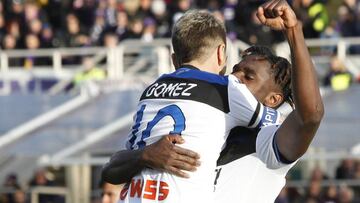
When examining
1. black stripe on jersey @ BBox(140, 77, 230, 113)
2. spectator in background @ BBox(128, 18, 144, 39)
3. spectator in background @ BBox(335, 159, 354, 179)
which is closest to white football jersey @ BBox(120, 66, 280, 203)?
black stripe on jersey @ BBox(140, 77, 230, 113)

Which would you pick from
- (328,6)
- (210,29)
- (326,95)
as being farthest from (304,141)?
(328,6)

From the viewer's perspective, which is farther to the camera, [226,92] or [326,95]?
[326,95]

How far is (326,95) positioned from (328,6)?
221 inches

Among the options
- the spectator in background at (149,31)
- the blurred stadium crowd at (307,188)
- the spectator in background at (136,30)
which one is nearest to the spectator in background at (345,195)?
the blurred stadium crowd at (307,188)

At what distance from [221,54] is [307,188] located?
12.9 metres

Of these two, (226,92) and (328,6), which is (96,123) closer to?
(328,6)

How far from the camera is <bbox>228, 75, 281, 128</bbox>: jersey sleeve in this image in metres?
5.09

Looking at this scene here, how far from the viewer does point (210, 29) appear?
5141 millimetres

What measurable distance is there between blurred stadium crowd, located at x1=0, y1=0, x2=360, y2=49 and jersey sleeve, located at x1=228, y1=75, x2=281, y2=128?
12.2 metres

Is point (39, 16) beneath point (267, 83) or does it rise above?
beneath

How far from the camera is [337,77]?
1681cm

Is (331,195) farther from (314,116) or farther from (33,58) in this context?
(314,116)

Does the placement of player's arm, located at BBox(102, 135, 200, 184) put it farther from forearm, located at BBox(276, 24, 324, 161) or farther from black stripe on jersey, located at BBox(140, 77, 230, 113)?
forearm, located at BBox(276, 24, 324, 161)

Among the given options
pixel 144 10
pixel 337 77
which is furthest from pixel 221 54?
pixel 144 10
